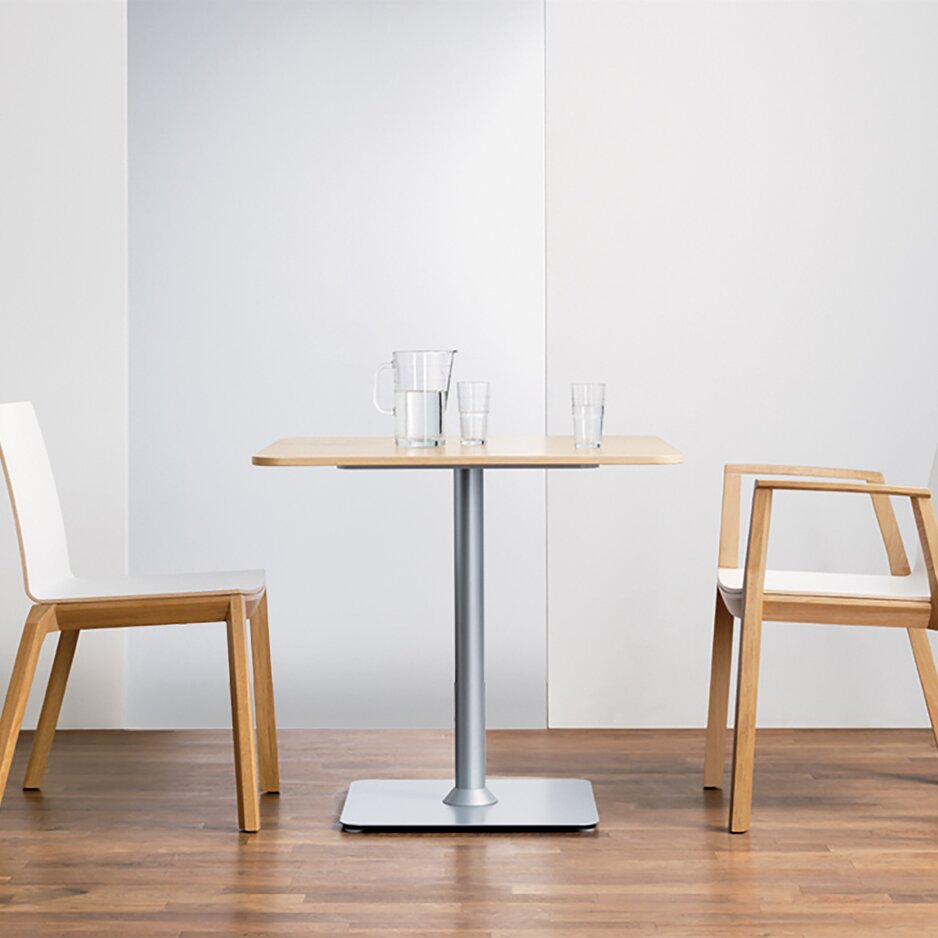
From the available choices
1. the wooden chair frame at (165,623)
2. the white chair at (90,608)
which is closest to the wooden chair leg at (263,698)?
the white chair at (90,608)

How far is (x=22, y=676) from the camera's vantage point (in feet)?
8.87

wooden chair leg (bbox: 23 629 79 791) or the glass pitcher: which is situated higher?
the glass pitcher

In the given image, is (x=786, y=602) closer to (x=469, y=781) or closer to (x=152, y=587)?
(x=469, y=781)

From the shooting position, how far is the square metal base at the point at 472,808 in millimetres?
2703

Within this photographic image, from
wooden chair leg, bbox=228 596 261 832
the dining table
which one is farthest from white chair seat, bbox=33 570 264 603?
the dining table

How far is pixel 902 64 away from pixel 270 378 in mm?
1791

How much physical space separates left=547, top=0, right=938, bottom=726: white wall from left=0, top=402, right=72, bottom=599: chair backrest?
4.08 feet

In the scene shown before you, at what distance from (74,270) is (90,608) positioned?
3.77 ft

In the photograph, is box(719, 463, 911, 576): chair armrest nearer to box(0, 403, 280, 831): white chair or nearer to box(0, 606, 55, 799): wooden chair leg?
box(0, 403, 280, 831): white chair

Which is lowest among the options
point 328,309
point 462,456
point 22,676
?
point 22,676

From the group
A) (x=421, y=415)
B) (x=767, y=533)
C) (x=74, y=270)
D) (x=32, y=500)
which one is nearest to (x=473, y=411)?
(x=421, y=415)

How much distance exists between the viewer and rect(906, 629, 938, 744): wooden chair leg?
10.1 feet

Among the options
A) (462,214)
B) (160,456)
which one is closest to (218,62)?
(462,214)

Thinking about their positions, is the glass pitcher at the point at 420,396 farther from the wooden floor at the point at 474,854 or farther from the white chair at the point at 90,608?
the wooden floor at the point at 474,854
